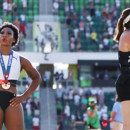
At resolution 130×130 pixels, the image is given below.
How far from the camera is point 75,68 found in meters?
34.8

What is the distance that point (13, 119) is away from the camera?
267 inches

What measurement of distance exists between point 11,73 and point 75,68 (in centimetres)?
2772

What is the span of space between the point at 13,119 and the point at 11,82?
1.57 ft

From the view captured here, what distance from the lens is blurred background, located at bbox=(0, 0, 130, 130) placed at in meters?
27.0

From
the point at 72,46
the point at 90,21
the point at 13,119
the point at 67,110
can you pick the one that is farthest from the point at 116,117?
the point at 90,21

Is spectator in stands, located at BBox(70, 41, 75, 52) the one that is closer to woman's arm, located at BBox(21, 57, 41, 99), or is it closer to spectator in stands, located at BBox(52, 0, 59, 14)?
spectator in stands, located at BBox(52, 0, 59, 14)

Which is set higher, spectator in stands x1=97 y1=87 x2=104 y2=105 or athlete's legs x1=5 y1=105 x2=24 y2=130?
athlete's legs x1=5 y1=105 x2=24 y2=130

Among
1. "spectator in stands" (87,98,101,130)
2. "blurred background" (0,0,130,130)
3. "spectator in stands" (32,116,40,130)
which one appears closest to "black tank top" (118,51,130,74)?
"spectator in stands" (87,98,101,130)

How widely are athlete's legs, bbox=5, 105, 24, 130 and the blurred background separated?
17812 mm

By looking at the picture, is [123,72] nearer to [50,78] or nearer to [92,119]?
[92,119]

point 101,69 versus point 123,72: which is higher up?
point 123,72

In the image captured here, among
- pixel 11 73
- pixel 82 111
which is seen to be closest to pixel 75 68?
pixel 82 111

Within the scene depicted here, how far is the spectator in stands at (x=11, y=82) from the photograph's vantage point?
22.4ft

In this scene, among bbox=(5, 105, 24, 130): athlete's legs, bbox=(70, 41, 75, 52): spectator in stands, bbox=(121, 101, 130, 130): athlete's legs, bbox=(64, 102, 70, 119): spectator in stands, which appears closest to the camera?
bbox=(121, 101, 130, 130): athlete's legs
